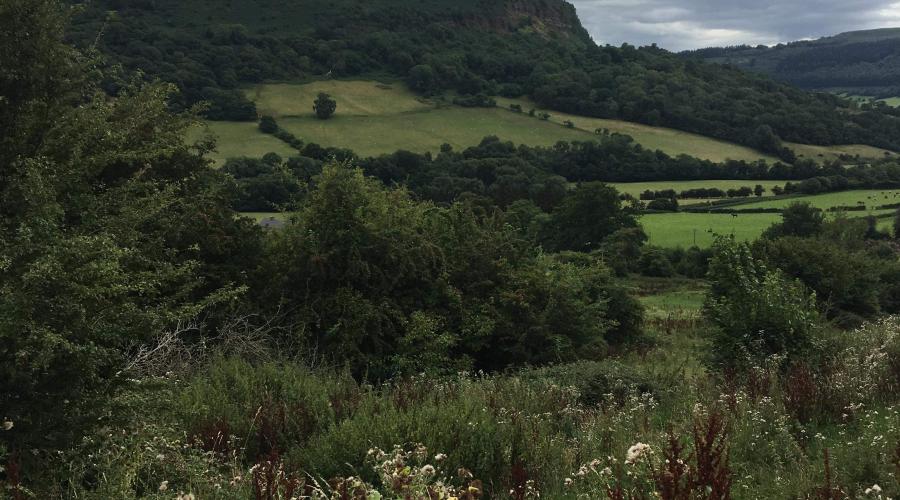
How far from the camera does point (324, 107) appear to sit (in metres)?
112

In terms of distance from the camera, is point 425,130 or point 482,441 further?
point 425,130

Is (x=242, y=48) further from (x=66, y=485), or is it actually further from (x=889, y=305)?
(x=66, y=485)

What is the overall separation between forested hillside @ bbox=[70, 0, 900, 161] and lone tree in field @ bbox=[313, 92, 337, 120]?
1147 centimetres

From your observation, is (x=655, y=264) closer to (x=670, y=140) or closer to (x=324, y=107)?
(x=670, y=140)

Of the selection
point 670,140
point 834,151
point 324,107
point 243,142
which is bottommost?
point 243,142

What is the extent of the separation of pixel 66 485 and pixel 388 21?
18180 cm

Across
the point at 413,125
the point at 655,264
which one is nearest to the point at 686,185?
the point at 655,264

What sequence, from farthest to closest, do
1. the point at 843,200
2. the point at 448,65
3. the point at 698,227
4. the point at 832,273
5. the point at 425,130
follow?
1. the point at 448,65
2. the point at 425,130
3. the point at 843,200
4. the point at 698,227
5. the point at 832,273

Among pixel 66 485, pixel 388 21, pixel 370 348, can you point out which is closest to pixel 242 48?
pixel 388 21

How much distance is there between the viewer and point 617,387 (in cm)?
1091

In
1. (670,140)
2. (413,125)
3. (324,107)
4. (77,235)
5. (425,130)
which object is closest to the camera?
(77,235)

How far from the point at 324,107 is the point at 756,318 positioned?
106m

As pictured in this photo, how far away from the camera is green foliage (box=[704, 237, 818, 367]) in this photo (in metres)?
12.4

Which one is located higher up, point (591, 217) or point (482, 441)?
point (482, 441)
